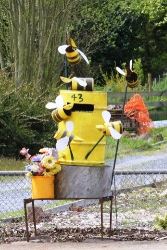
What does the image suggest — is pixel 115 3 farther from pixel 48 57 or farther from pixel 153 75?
pixel 48 57

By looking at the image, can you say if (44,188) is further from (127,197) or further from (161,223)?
(127,197)

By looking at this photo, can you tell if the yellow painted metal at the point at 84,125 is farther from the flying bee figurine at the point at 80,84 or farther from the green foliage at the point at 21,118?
the green foliage at the point at 21,118

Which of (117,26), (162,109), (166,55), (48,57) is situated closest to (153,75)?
(166,55)

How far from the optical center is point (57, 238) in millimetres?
7680

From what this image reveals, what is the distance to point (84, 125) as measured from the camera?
25.1ft

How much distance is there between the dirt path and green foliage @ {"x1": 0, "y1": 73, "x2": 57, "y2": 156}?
902 centimetres

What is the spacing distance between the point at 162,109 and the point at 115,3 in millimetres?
8398

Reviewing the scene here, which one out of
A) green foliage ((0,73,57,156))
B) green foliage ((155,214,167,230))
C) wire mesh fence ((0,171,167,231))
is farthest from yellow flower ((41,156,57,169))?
green foliage ((0,73,57,156))

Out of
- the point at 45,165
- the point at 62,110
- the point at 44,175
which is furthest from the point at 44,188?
the point at 62,110

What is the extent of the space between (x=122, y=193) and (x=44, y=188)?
3.95 m

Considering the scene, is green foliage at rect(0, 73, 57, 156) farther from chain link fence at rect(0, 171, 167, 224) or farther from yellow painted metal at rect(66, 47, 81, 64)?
yellow painted metal at rect(66, 47, 81, 64)

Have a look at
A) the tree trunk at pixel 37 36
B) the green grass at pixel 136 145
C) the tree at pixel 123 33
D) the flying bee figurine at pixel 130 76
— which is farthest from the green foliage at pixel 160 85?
the flying bee figurine at pixel 130 76

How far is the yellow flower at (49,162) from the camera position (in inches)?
297

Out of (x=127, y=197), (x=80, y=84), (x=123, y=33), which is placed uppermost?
(x=123, y=33)
